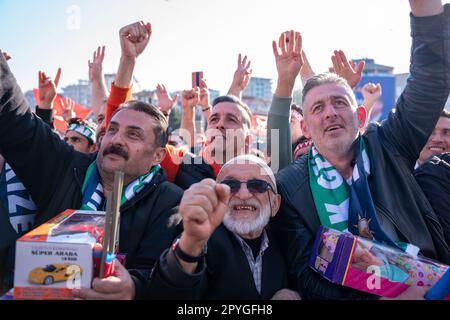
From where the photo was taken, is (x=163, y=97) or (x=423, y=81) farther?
(x=163, y=97)

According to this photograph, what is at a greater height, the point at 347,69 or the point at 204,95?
the point at 347,69

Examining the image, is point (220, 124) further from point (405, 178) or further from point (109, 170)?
point (405, 178)

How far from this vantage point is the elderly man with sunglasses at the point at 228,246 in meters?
1.55

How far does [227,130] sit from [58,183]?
170 cm

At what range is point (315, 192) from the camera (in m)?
2.37

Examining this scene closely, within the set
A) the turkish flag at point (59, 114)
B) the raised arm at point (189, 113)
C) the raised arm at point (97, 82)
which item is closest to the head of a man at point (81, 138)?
the raised arm at point (97, 82)

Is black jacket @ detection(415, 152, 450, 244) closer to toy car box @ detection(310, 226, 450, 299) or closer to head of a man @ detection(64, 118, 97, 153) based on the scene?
toy car box @ detection(310, 226, 450, 299)

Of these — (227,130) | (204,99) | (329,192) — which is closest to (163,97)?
(204,99)

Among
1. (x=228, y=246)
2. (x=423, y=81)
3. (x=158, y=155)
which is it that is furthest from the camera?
(x=158, y=155)

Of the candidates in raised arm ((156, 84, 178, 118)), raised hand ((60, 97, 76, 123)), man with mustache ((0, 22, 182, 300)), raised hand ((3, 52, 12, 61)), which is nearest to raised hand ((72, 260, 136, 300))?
man with mustache ((0, 22, 182, 300))

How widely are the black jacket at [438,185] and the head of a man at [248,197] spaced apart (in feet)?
3.73

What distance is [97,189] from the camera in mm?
2463

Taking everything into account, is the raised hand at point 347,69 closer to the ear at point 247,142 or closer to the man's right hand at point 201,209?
the ear at point 247,142

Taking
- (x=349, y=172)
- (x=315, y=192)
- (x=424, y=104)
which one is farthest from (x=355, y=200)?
(x=424, y=104)
